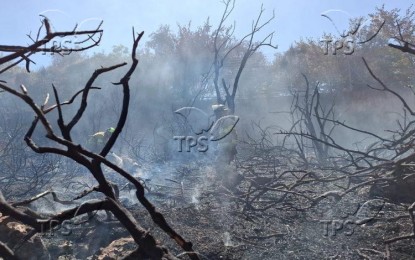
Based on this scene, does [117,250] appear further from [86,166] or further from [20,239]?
[86,166]

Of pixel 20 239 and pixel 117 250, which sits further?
pixel 117 250

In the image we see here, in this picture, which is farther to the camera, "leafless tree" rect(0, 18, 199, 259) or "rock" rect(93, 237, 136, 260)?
"rock" rect(93, 237, 136, 260)

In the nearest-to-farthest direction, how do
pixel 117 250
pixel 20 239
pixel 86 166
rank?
pixel 86 166, pixel 20 239, pixel 117 250

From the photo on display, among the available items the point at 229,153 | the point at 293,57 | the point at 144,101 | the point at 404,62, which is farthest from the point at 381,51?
the point at 229,153

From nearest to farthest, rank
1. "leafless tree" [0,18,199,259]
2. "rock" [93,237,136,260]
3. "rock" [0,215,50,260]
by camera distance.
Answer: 1. "leafless tree" [0,18,199,259]
2. "rock" [0,215,50,260]
3. "rock" [93,237,136,260]

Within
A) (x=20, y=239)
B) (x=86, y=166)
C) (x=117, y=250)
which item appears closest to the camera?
(x=86, y=166)

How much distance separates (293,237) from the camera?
10.9 ft

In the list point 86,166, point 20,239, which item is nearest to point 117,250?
point 20,239

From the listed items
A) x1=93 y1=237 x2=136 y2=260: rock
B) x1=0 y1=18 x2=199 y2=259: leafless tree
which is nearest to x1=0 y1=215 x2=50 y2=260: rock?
x1=93 y1=237 x2=136 y2=260: rock

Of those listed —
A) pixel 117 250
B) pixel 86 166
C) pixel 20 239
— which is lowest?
pixel 117 250

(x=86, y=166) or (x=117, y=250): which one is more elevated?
(x=86, y=166)

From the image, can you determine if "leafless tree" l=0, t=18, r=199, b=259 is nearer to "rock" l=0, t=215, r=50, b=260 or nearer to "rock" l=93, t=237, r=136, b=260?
"rock" l=0, t=215, r=50, b=260

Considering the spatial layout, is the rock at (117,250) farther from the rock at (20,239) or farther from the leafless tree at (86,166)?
the leafless tree at (86,166)

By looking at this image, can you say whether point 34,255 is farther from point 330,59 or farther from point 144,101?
point 330,59
